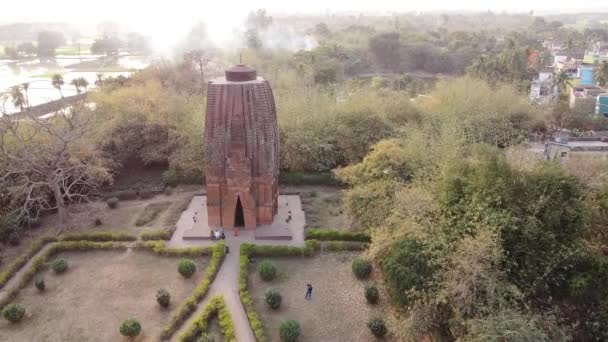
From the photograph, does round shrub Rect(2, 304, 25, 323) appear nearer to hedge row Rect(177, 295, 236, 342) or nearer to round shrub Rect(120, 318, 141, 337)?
round shrub Rect(120, 318, 141, 337)

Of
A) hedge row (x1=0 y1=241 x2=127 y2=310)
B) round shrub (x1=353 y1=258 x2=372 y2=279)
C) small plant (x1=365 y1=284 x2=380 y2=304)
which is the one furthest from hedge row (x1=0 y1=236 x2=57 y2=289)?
small plant (x1=365 y1=284 x2=380 y2=304)

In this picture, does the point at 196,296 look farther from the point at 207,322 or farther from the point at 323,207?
the point at 323,207

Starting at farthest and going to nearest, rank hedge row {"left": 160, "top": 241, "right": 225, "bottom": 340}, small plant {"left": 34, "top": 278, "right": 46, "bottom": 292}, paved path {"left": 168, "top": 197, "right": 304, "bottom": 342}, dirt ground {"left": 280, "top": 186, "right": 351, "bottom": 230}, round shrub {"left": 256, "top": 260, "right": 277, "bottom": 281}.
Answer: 1. dirt ground {"left": 280, "top": 186, "right": 351, "bottom": 230}
2. round shrub {"left": 256, "top": 260, "right": 277, "bottom": 281}
3. small plant {"left": 34, "top": 278, "right": 46, "bottom": 292}
4. paved path {"left": 168, "top": 197, "right": 304, "bottom": 342}
5. hedge row {"left": 160, "top": 241, "right": 225, "bottom": 340}

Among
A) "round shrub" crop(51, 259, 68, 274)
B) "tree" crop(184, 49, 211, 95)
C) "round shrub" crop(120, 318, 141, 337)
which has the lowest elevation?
"round shrub" crop(120, 318, 141, 337)

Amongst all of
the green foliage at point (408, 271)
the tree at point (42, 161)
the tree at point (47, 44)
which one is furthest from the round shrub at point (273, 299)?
the tree at point (47, 44)

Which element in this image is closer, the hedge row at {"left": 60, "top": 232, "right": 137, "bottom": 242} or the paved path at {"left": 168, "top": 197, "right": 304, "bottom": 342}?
the paved path at {"left": 168, "top": 197, "right": 304, "bottom": 342}

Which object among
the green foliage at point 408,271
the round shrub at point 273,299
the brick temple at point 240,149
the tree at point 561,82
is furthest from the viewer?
the tree at point 561,82

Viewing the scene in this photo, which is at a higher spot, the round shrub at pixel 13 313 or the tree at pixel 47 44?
the tree at pixel 47 44

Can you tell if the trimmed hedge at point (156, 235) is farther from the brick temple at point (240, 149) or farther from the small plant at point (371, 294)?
the small plant at point (371, 294)

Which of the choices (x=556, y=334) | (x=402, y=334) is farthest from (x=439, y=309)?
(x=556, y=334)
